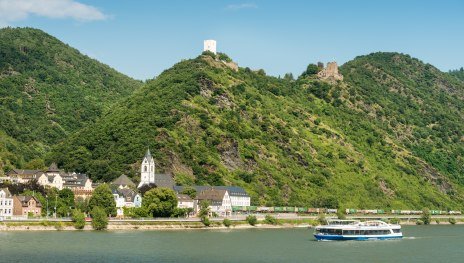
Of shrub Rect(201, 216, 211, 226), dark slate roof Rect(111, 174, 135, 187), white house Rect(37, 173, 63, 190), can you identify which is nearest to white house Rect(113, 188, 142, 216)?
dark slate roof Rect(111, 174, 135, 187)

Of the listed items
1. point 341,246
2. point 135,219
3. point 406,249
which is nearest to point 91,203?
point 135,219

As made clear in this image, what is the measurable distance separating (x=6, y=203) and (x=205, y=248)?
4355 cm

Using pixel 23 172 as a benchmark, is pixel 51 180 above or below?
below

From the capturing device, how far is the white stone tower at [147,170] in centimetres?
17088

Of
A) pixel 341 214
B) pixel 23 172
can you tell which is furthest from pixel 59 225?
pixel 341 214

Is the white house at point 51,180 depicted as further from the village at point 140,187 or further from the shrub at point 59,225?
the shrub at point 59,225

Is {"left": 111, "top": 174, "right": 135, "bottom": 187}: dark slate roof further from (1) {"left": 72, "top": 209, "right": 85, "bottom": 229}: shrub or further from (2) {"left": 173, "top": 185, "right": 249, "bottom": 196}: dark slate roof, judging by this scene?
(1) {"left": 72, "top": 209, "right": 85, "bottom": 229}: shrub

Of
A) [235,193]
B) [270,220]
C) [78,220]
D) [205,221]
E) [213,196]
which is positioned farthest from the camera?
[235,193]

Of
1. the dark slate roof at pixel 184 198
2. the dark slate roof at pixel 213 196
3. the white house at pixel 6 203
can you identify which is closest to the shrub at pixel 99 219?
the white house at pixel 6 203

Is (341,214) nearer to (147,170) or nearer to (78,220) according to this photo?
(147,170)

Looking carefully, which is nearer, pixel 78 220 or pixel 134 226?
pixel 78 220

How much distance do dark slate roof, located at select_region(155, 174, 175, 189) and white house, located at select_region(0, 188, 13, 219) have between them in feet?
130

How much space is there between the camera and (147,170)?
567 feet

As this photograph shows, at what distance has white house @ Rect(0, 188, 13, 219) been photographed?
130 m
